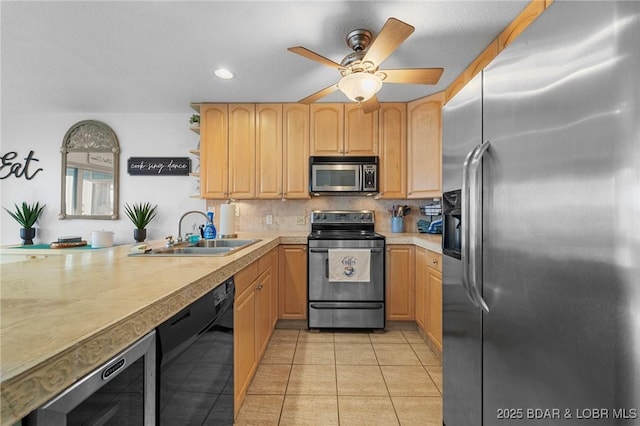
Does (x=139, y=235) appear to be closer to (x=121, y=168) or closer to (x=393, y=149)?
(x=121, y=168)

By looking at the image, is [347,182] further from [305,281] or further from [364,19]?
[364,19]

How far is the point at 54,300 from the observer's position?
2.09 ft

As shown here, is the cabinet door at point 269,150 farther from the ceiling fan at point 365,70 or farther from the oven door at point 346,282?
the ceiling fan at point 365,70

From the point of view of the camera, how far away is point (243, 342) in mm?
1504

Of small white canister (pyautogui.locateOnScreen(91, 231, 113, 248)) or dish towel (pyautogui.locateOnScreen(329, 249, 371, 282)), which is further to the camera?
dish towel (pyautogui.locateOnScreen(329, 249, 371, 282))

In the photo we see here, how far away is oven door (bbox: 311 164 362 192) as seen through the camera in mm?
2984

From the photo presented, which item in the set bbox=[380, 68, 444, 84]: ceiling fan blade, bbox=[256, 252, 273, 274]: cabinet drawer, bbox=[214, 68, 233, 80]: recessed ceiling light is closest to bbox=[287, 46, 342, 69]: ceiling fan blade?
bbox=[380, 68, 444, 84]: ceiling fan blade

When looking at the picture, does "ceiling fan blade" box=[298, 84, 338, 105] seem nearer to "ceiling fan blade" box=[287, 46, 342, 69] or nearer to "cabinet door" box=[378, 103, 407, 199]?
"ceiling fan blade" box=[287, 46, 342, 69]

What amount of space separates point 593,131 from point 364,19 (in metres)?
1.54

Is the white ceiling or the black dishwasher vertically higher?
the white ceiling

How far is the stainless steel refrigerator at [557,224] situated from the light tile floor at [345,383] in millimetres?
596

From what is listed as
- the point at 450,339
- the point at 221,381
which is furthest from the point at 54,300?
the point at 450,339

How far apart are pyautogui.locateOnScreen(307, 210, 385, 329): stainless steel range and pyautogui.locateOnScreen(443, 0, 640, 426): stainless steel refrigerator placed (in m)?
1.48

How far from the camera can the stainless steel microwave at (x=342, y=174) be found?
2.98 meters
